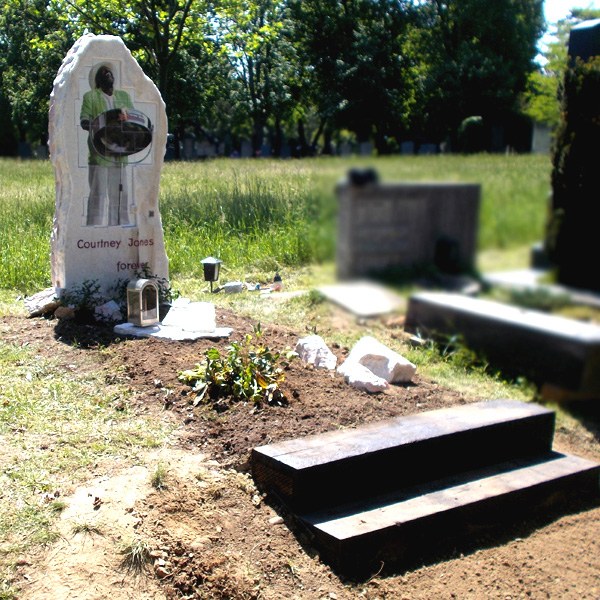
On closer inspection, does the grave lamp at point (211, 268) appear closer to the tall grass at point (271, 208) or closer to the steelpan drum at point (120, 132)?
the tall grass at point (271, 208)

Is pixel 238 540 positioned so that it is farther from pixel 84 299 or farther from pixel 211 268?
pixel 211 268

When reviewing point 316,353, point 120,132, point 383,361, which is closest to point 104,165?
point 120,132

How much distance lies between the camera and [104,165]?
6418 mm

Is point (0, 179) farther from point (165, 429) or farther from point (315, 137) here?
point (315, 137)

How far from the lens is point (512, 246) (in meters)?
0.79

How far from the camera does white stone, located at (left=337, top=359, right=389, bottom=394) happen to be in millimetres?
4805

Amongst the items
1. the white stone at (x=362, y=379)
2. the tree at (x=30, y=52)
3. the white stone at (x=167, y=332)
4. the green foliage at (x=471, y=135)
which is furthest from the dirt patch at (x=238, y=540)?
the tree at (x=30, y=52)

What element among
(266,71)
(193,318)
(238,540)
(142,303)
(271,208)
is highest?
(266,71)

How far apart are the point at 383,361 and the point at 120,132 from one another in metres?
3.07

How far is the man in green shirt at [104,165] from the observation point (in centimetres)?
623

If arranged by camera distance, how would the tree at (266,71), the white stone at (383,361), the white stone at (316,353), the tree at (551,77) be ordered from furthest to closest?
the white stone at (316,353), the white stone at (383,361), the tree at (266,71), the tree at (551,77)

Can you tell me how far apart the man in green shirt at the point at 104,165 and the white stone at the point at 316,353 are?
219 cm

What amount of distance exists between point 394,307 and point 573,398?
24 cm

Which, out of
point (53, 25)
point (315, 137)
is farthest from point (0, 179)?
point (315, 137)
